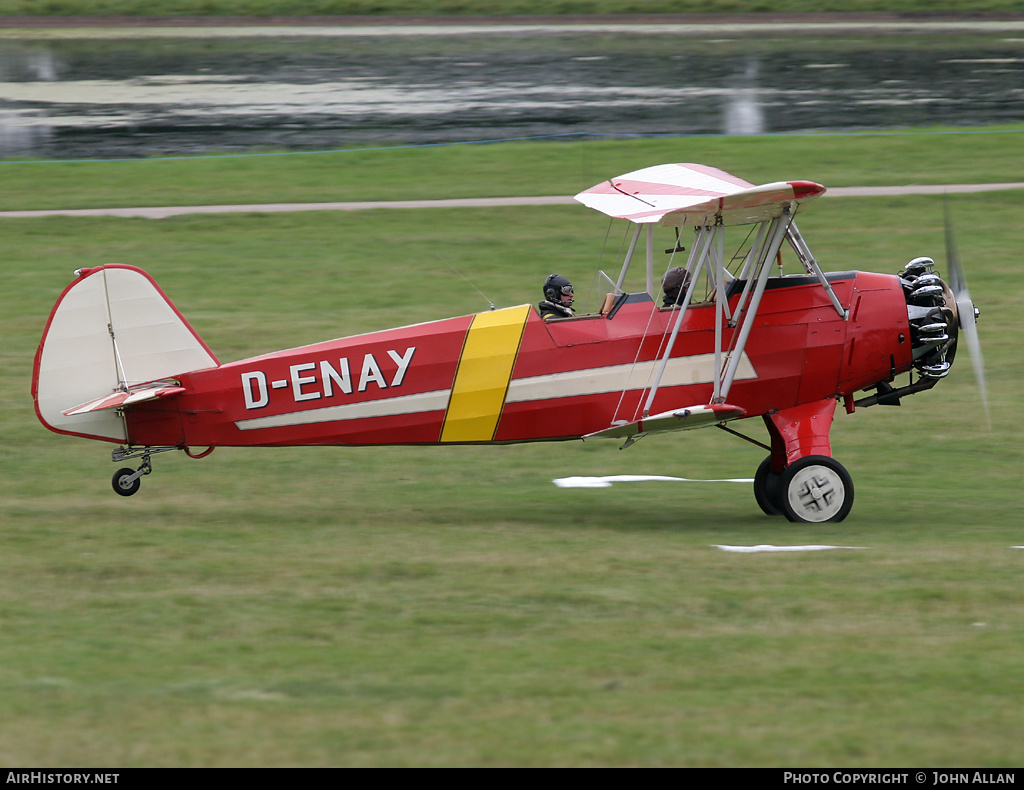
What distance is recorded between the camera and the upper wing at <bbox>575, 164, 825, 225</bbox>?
11.2 metres

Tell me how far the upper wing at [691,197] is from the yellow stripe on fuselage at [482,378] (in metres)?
1.50

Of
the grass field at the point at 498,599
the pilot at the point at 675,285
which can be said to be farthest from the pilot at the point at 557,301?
the grass field at the point at 498,599

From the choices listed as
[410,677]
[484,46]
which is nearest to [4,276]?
[410,677]

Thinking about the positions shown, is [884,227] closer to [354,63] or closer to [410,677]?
[410,677]

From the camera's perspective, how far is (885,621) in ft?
28.7

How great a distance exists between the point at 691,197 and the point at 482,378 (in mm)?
2518

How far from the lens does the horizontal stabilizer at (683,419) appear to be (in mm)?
11617

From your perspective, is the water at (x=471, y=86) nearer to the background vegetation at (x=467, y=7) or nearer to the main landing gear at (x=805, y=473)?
the background vegetation at (x=467, y=7)

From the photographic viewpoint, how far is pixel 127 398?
11.7 meters

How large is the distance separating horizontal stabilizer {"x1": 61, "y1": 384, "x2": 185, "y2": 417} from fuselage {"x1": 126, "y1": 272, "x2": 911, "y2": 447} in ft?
0.40

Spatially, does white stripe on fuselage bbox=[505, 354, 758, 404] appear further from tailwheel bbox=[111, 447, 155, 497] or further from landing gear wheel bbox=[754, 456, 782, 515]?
tailwheel bbox=[111, 447, 155, 497]

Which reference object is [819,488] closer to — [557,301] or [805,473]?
[805,473]

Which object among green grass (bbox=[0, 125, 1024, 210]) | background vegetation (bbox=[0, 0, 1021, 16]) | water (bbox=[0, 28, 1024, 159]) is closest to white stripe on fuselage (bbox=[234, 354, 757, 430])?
green grass (bbox=[0, 125, 1024, 210])

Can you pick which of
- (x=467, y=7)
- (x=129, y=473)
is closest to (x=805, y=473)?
(x=129, y=473)
